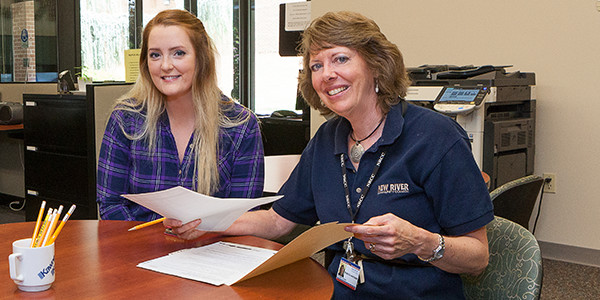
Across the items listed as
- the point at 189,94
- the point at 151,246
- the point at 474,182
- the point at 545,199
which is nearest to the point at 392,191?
the point at 474,182

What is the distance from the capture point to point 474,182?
4.34 feet

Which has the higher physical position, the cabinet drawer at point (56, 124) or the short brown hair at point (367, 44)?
the short brown hair at point (367, 44)

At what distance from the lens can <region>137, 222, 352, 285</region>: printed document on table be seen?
114 cm

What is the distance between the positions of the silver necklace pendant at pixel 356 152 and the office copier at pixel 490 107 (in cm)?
193

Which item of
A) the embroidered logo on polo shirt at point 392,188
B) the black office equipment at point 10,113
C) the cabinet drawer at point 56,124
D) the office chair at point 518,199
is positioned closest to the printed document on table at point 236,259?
the embroidered logo on polo shirt at point 392,188

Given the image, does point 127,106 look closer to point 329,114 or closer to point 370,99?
point 329,114

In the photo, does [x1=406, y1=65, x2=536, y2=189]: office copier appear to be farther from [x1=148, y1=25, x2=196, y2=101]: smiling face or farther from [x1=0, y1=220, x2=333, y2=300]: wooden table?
[x1=0, y1=220, x2=333, y2=300]: wooden table

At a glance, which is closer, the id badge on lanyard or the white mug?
the white mug

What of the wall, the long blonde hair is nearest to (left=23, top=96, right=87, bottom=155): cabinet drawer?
the long blonde hair

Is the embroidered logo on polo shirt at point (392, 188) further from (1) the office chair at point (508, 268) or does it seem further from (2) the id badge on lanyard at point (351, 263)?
(1) the office chair at point (508, 268)

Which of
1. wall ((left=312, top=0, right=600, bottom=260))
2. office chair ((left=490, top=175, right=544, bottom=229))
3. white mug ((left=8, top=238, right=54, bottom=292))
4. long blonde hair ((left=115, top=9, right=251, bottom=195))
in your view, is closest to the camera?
white mug ((left=8, top=238, right=54, bottom=292))

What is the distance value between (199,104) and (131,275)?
0.87 m

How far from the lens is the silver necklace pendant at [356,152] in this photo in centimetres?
148

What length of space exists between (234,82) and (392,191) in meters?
6.49
